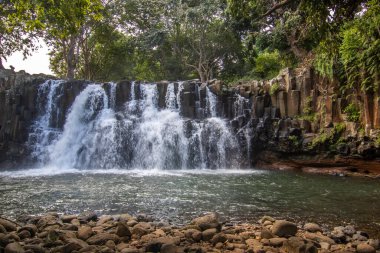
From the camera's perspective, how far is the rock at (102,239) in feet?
19.4

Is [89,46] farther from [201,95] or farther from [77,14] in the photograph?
[77,14]

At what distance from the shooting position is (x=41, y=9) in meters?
7.01

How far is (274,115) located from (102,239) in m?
16.9

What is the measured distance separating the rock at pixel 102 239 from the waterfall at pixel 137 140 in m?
13.9

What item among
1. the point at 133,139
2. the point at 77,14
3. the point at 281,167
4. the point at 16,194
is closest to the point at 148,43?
the point at 133,139

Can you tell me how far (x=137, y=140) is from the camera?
2094 centimetres

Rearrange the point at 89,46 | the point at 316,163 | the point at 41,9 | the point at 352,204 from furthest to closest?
1. the point at 89,46
2. the point at 316,163
3. the point at 352,204
4. the point at 41,9

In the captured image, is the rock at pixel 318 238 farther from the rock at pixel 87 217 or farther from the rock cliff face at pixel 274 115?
the rock cliff face at pixel 274 115

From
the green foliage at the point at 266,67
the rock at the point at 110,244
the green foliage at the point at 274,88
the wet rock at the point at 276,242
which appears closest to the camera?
the rock at the point at 110,244

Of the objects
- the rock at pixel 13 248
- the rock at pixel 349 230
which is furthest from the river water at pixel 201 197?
the rock at pixel 13 248

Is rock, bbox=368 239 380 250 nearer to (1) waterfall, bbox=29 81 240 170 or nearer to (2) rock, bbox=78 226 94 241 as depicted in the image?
(2) rock, bbox=78 226 94 241

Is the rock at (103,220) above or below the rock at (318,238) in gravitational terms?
above

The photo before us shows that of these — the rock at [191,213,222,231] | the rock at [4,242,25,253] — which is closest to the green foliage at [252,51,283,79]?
the rock at [191,213,222,231]

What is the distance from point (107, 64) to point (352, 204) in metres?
34.3
